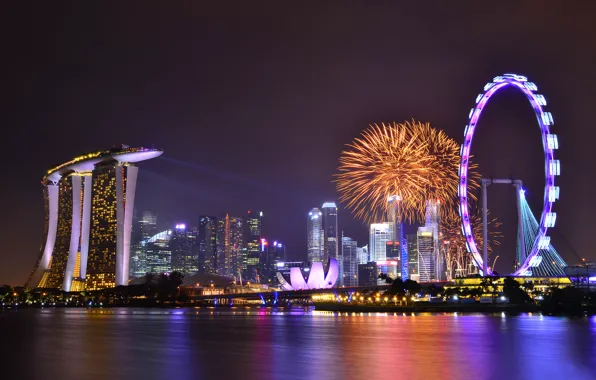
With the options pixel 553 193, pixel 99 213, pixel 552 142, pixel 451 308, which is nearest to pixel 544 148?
pixel 552 142

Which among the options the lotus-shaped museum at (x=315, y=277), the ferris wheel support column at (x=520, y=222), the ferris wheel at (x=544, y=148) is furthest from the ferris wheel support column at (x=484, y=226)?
the lotus-shaped museum at (x=315, y=277)

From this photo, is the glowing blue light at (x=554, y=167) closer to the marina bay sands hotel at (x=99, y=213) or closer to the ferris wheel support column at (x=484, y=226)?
the ferris wheel support column at (x=484, y=226)

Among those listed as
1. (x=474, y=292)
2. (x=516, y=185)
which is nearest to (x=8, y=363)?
(x=516, y=185)

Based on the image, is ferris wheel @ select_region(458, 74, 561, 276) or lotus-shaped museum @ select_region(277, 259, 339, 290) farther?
lotus-shaped museum @ select_region(277, 259, 339, 290)

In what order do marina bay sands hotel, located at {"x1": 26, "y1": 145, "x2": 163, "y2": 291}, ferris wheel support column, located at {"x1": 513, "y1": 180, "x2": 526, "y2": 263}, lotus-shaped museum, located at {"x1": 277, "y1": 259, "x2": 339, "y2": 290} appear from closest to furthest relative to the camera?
ferris wheel support column, located at {"x1": 513, "y1": 180, "x2": 526, "y2": 263} < marina bay sands hotel, located at {"x1": 26, "y1": 145, "x2": 163, "y2": 291} < lotus-shaped museum, located at {"x1": 277, "y1": 259, "x2": 339, "y2": 290}

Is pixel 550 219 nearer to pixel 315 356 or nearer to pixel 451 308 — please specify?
pixel 451 308

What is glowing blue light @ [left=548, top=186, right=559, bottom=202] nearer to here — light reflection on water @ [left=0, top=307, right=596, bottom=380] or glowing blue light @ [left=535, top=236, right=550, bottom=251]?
glowing blue light @ [left=535, top=236, right=550, bottom=251]

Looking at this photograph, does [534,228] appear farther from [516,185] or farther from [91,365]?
[91,365]

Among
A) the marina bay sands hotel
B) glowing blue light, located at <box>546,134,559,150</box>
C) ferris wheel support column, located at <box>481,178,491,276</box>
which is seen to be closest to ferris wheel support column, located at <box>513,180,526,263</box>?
ferris wheel support column, located at <box>481,178,491,276</box>

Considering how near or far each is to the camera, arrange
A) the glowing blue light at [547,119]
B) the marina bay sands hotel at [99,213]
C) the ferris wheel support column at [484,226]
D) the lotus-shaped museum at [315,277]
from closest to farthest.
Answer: the glowing blue light at [547,119]
the ferris wheel support column at [484,226]
the marina bay sands hotel at [99,213]
the lotus-shaped museum at [315,277]
